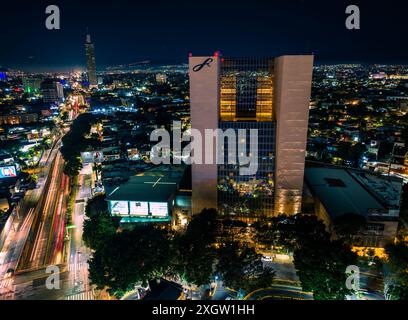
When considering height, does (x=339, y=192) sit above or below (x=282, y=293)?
above

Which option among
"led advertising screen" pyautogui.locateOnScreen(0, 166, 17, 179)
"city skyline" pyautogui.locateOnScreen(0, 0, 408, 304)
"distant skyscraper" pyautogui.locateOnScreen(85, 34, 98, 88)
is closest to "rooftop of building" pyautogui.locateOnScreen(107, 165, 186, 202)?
"city skyline" pyautogui.locateOnScreen(0, 0, 408, 304)

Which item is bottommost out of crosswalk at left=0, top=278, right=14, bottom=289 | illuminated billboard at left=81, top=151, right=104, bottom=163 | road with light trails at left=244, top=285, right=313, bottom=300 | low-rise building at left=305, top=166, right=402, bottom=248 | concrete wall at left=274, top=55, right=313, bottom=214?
crosswalk at left=0, top=278, right=14, bottom=289

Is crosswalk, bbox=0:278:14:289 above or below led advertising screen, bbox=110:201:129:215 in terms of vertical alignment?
below

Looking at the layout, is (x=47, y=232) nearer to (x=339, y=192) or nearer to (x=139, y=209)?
(x=139, y=209)

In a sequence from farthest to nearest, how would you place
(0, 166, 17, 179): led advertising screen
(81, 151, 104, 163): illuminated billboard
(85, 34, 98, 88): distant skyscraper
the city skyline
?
1. (85, 34, 98, 88): distant skyscraper
2. (81, 151, 104, 163): illuminated billboard
3. (0, 166, 17, 179): led advertising screen
4. the city skyline

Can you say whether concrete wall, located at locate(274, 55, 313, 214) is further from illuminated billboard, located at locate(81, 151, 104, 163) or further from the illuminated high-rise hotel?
illuminated billboard, located at locate(81, 151, 104, 163)

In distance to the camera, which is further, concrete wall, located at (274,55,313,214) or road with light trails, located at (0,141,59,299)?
concrete wall, located at (274,55,313,214)

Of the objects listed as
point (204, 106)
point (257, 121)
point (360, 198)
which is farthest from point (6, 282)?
point (360, 198)
